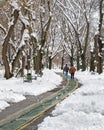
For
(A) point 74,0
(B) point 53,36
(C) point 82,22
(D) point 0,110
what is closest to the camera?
(D) point 0,110

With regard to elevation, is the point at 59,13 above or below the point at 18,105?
above

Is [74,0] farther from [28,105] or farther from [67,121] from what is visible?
[67,121]

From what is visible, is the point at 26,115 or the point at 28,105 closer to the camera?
the point at 26,115

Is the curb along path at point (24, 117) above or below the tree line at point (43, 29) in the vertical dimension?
below

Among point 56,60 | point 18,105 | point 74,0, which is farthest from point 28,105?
point 56,60

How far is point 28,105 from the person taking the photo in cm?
1958

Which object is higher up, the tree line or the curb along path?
the tree line

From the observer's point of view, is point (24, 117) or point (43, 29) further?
point (43, 29)

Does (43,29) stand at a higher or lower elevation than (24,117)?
higher

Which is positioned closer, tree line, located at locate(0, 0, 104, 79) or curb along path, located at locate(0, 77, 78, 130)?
curb along path, located at locate(0, 77, 78, 130)

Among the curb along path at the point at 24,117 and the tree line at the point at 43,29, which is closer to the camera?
the curb along path at the point at 24,117

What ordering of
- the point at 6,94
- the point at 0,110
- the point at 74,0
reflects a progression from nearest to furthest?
1. the point at 0,110
2. the point at 6,94
3. the point at 74,0

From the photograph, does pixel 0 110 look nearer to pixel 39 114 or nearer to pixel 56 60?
pixel 39 114

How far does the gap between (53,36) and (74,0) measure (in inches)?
735
